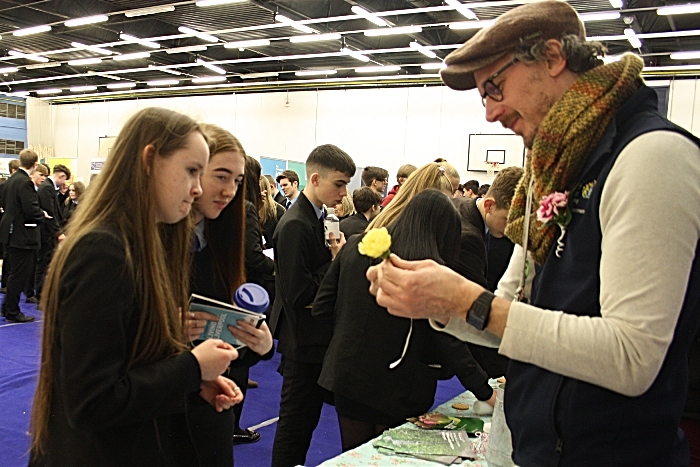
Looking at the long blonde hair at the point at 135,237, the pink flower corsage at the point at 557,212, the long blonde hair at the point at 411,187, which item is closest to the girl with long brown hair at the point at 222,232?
the long blonde hair at the point at 135,237

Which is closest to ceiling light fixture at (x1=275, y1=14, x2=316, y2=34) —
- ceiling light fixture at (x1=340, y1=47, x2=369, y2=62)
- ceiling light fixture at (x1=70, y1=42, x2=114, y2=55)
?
ceiling light fixture at (x1=340, y1=47, x2=369, y2=62)

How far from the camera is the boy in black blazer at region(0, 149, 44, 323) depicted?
→ 687cm

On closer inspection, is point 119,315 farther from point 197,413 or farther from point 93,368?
point 197,413

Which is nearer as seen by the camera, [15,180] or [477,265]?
[477,265]

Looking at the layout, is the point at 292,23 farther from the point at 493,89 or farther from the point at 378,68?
the point at 493,89

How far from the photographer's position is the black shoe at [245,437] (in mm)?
3709

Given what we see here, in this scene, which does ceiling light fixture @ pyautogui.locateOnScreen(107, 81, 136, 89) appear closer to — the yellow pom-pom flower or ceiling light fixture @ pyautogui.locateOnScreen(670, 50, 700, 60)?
ceiling light fixture @ pyautogui.locateOnScreen(670, 50, 700, 60)

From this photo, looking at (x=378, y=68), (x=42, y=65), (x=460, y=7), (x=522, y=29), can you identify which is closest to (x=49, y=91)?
(x=42, y=65)

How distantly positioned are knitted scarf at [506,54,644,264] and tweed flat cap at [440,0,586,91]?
0.11 meters

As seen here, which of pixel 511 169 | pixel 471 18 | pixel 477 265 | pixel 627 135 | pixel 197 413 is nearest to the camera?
pixel 627 135

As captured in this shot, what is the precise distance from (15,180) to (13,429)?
4161 millimetres

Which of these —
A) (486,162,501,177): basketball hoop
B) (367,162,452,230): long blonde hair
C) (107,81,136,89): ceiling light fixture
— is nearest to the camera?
(367,162,452,230): long blonde hair

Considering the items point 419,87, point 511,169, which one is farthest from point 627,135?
point 419,87

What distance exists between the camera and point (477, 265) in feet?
8.98
